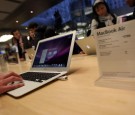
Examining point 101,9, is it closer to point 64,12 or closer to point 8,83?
point 8,83

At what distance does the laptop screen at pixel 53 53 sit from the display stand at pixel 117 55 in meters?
0.33

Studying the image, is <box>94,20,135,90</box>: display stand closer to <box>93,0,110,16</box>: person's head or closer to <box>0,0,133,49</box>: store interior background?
<box>93,0,110,16</box>: person's head

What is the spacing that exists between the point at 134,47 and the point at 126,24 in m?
0.08

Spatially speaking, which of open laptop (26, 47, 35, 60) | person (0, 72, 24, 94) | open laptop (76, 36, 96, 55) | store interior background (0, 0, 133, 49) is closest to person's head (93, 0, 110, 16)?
open laptop (76, 36, 96, 55)

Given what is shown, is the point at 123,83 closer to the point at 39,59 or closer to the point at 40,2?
the point at 39,59

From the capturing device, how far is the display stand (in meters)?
0.54

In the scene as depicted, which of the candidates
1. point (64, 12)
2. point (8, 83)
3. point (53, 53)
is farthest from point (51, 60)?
point (64, 12)

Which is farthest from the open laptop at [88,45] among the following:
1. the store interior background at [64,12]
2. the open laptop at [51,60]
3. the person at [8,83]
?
the store interior background at [64,12]

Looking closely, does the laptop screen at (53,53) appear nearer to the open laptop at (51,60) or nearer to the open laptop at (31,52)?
the open laptop at (51,60)

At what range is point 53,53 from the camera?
107cm

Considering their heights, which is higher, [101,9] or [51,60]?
[101,9]

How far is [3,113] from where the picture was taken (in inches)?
21.3

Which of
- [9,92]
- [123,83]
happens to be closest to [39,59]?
[9,92]

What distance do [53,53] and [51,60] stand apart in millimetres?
46
